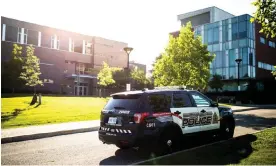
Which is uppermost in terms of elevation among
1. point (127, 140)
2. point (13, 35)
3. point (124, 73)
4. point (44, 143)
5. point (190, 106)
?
point (13, 35)

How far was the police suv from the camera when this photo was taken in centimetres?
629

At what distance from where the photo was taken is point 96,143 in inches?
349

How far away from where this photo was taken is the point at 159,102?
6785mm

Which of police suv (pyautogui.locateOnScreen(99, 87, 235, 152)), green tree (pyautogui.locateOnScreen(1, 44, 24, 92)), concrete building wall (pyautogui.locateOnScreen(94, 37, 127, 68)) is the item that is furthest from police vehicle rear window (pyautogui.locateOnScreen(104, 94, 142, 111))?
concrete building wall (pyautogui.locateOnScreen(94, 37, 127, 68))

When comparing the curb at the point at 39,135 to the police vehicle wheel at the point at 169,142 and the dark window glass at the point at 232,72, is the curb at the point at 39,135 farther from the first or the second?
the dark window glass at the point at 232,72

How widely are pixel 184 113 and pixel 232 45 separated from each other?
42020 millimetres

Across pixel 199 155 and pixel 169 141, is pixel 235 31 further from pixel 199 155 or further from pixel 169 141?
pixel 199 155

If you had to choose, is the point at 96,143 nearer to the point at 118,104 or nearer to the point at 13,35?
the point at 118,104

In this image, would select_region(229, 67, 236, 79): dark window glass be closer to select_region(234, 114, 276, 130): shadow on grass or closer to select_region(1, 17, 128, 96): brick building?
select_region(1, 17, 128, 96): brick building

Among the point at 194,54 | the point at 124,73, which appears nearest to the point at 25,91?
the point at 124,73

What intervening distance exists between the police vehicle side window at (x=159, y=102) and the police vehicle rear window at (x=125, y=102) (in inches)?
12.8

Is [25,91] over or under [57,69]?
under

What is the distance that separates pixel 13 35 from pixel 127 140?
49.7 meters

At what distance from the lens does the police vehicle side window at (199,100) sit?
7879 mm
